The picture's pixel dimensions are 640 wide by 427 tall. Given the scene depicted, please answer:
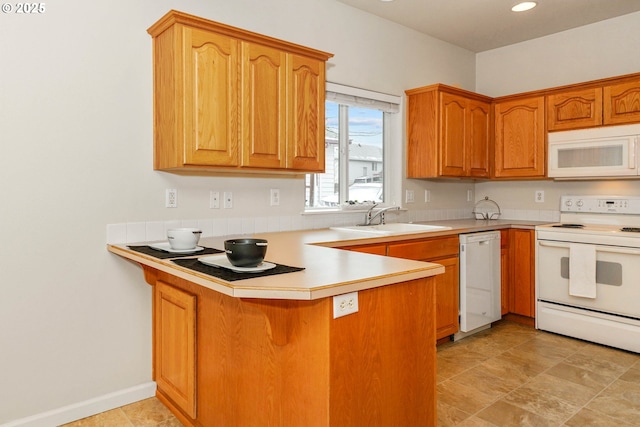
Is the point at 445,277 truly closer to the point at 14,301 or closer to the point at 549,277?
the point at 549,277

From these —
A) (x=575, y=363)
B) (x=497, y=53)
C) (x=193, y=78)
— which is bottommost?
(x=575, y=363)

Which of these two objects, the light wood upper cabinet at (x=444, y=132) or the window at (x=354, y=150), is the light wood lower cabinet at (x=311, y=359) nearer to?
the window at (x=354, y=150)

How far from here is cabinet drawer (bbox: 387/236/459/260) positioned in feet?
9.49

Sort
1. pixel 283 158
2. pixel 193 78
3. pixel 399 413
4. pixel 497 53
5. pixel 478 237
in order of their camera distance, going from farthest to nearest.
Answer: pixel 497 53
pixel 478 237
pixel 283 158
pixel 193 78
pixel 399 413

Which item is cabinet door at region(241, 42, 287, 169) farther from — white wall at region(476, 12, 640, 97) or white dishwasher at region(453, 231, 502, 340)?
white wall at region(476, 12, 640, 97)

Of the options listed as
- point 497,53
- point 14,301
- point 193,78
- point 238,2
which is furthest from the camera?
point 497,53

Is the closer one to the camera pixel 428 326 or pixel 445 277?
pixel 428 326

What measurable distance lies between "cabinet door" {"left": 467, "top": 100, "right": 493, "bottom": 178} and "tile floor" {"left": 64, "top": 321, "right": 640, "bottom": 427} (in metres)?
1.58

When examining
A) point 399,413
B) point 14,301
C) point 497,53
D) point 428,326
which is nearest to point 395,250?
point 428,326

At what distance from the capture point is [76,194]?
2.25 meters

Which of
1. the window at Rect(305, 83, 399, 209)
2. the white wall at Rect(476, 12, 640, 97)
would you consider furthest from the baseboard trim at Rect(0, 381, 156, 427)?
the white wall at Rect(476, 12, 640, 97)

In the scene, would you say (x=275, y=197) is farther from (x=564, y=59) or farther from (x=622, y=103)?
(x=564, y=59)

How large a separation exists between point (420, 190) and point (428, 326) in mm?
2581

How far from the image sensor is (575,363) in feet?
9.59
